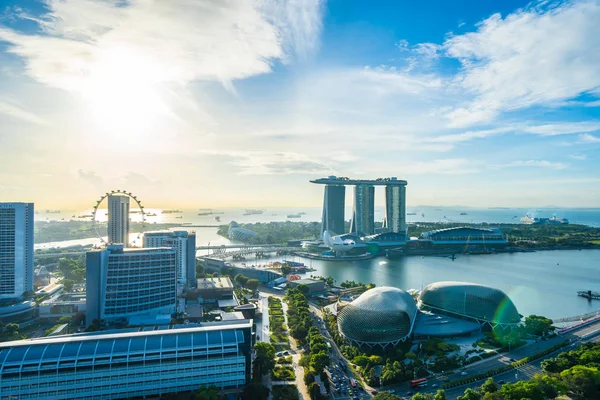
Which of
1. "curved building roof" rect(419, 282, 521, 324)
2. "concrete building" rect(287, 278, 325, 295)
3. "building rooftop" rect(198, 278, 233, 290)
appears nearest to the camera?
"curved building roof" rect(419, 282, 521, 324)

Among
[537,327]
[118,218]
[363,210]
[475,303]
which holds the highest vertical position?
[363,210]

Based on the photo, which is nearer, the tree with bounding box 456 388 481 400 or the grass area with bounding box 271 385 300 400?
the tree with bounding box 456 388 481 400

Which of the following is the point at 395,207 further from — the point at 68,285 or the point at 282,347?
the point at 282,347

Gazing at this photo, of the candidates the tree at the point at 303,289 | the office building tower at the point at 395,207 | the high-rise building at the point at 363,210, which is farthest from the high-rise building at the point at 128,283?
the office building tower at the point at 395,207

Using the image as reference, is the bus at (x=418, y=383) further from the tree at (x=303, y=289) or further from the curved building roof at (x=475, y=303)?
the tree at (x=303, y=289)

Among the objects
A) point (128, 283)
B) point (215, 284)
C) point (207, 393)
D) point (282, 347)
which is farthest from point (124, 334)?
point (215, 284)

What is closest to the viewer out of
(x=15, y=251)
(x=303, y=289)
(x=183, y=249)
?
(x=15, y=251)

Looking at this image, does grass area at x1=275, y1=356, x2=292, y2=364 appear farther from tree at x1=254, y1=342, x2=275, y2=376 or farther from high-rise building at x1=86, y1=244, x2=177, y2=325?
high-rise building at x1=86, y1=244, x2=177, y2=325

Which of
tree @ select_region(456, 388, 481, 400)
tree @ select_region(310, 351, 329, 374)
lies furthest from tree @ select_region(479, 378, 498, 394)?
tree @ select_region(310, 351, 329, 374)
